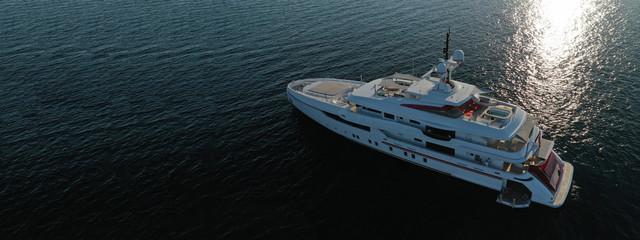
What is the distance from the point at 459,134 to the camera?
110 feet

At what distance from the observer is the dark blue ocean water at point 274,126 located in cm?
3042

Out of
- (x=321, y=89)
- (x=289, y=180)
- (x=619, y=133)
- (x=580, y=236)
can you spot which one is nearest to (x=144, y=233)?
(x=289, y=180)

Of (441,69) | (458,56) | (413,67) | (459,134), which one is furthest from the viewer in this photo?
(413,67)

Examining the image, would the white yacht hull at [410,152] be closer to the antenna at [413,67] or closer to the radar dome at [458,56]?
the radar dome at [458,56]

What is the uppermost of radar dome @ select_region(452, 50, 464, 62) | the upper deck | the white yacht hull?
radar dome @ select_region(452, 50, 464, 62)

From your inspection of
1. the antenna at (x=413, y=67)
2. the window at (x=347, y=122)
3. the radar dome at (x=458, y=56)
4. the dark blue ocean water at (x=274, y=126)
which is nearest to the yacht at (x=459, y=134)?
the radar dome at (x=458, y=56)

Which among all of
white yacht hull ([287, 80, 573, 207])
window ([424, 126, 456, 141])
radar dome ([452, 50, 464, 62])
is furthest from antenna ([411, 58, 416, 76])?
window ([424, 126, 456, 141])

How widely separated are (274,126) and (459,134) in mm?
22352

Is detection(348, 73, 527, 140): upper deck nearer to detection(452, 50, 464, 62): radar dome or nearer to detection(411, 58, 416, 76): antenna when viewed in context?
detection(452, 50, 464, 62): radar dome

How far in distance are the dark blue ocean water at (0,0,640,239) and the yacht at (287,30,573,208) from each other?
1.57m

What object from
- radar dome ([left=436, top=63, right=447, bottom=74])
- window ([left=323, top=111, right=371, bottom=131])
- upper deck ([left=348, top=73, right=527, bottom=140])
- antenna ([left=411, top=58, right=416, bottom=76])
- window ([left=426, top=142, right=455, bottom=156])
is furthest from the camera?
antenna ([left=411, top=58, right=416, bottom=76])

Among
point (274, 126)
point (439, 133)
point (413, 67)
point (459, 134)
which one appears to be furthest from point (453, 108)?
point (413, 67)

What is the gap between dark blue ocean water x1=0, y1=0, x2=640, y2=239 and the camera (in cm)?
3042

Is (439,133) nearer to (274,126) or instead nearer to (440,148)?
(440,148)
